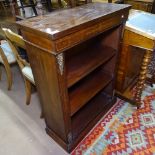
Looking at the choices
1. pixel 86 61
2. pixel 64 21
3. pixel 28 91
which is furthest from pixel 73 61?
pixel 28 91

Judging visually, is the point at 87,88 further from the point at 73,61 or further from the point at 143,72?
the point at 143,72

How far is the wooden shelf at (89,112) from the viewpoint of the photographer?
5.00 ft

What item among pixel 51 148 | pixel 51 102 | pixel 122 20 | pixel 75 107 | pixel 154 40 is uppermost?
pixel 122 20

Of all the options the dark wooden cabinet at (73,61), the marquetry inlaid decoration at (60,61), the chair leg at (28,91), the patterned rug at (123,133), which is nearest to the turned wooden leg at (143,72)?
the patterned rug at (123,133)

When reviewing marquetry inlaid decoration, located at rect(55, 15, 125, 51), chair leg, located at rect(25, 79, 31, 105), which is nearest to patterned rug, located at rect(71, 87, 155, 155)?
chair leg, located at rect(25, 79, 31, 105)

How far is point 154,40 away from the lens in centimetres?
136

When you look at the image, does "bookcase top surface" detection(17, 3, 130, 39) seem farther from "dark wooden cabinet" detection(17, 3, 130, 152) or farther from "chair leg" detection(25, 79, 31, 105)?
"chair leg" detection(25, 79, 31, 105)

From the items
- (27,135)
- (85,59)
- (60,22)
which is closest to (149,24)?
(85,59)

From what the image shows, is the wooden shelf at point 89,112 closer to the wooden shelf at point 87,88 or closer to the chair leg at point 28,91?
the wooden shelf at point 87,88

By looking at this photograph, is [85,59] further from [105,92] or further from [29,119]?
[29,119]

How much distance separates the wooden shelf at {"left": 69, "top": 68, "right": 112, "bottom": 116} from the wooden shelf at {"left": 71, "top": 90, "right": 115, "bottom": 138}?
0.27 meters

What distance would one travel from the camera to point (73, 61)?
1370 millimetres

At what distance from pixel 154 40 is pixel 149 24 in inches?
11.5

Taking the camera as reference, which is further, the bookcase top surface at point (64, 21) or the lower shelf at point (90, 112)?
the lower shelf at point (90, 112)
